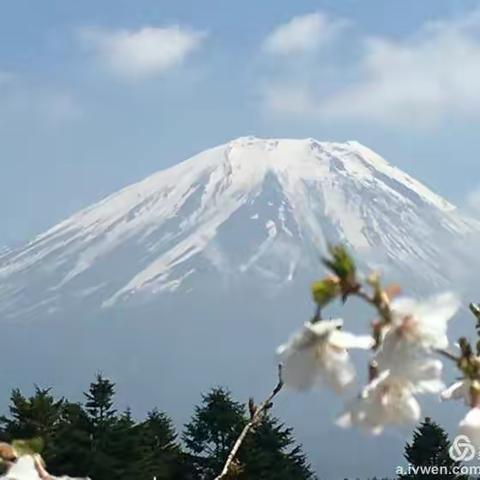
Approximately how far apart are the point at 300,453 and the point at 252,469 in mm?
5350

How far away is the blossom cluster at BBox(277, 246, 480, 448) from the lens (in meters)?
1.02

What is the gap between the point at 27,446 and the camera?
4.14 feet

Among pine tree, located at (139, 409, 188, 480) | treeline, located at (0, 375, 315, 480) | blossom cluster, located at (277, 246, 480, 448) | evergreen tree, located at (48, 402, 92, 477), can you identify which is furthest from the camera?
pine tree, located at (139, 409, 188, 480)

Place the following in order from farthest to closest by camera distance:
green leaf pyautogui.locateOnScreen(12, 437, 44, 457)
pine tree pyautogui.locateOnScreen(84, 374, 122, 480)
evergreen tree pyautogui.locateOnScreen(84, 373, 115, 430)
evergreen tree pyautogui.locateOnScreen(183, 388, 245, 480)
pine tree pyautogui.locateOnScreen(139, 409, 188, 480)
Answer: evergreen tree pyautogui.locateOnScreen(183, 388, 245, 480)
evergreen tree pyautogui.locateOnScreen(84, 373, 115, 430)
pine tree pyautogui.locateOnScreen(139, 409, 188, 480)
pine tree pyautogui.locateOnScreen(84, 374, 122, 480)
green leaf pyautogui.locateOnScreen(12, 437, 44, 457)

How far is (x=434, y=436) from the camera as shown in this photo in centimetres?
2217

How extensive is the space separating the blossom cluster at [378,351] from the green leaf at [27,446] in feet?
1.10

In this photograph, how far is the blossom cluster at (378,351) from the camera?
1.02 meters

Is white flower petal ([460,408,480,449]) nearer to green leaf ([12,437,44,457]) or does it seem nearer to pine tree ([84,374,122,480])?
green leaf ([12,437,44,457])

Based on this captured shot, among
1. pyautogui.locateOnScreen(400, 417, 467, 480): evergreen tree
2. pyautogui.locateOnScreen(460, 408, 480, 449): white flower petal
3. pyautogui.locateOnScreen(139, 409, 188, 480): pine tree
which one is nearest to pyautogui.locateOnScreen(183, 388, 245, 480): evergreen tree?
pyautogui.locateOnScreen(139, 409, 188, 480): pine tree

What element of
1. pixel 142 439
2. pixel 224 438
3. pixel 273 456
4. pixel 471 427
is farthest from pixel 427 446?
pixel 471 427

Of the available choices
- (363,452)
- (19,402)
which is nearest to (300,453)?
(19,402)

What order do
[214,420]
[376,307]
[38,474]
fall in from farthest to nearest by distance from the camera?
[214,420], [38,474], [376,307]

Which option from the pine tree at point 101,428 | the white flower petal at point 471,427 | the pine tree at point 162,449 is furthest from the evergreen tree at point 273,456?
the white flower petal at point 471,427

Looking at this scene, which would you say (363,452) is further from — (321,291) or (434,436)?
(321,291)
